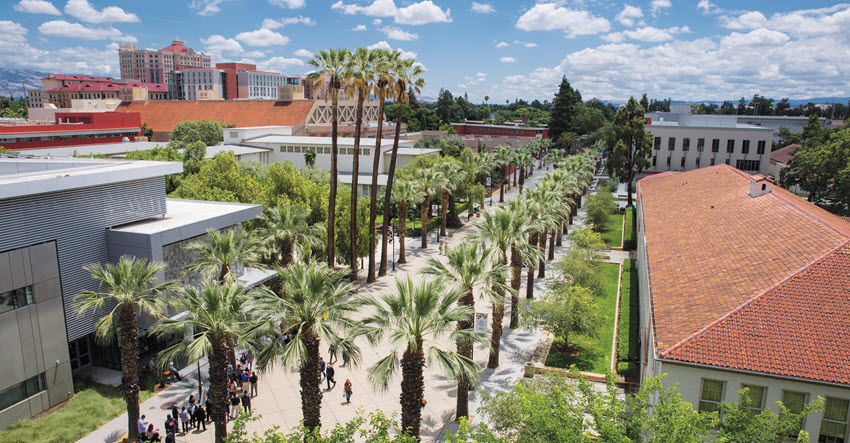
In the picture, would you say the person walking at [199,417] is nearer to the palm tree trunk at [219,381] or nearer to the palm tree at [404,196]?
the palm tree trunk at [219,381]

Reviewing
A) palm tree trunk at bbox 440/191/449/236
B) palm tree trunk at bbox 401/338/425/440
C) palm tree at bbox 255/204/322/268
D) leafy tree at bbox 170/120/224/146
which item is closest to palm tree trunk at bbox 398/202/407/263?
palm tree trunk at bbox 440/191/449/236

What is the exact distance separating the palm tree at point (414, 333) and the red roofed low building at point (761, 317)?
236 inches

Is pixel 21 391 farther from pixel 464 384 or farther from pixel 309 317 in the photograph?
pixel 464 384

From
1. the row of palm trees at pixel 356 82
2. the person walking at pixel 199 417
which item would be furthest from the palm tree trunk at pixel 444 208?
the person walking at pixel 199 417

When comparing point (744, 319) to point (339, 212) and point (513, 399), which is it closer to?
point (513, 399)

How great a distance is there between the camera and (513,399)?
15523mm

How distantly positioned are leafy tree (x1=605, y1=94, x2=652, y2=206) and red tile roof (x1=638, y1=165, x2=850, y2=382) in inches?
1471

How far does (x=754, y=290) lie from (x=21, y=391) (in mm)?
25672

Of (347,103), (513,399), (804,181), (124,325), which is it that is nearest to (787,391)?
(513,399)

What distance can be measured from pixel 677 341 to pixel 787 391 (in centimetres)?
296

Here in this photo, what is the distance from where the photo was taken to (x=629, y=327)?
29.5m

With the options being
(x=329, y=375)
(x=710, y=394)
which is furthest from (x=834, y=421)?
(x=329, y=375)

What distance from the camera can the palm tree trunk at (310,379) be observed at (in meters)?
16.2

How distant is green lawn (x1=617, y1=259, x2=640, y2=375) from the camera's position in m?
25.2
